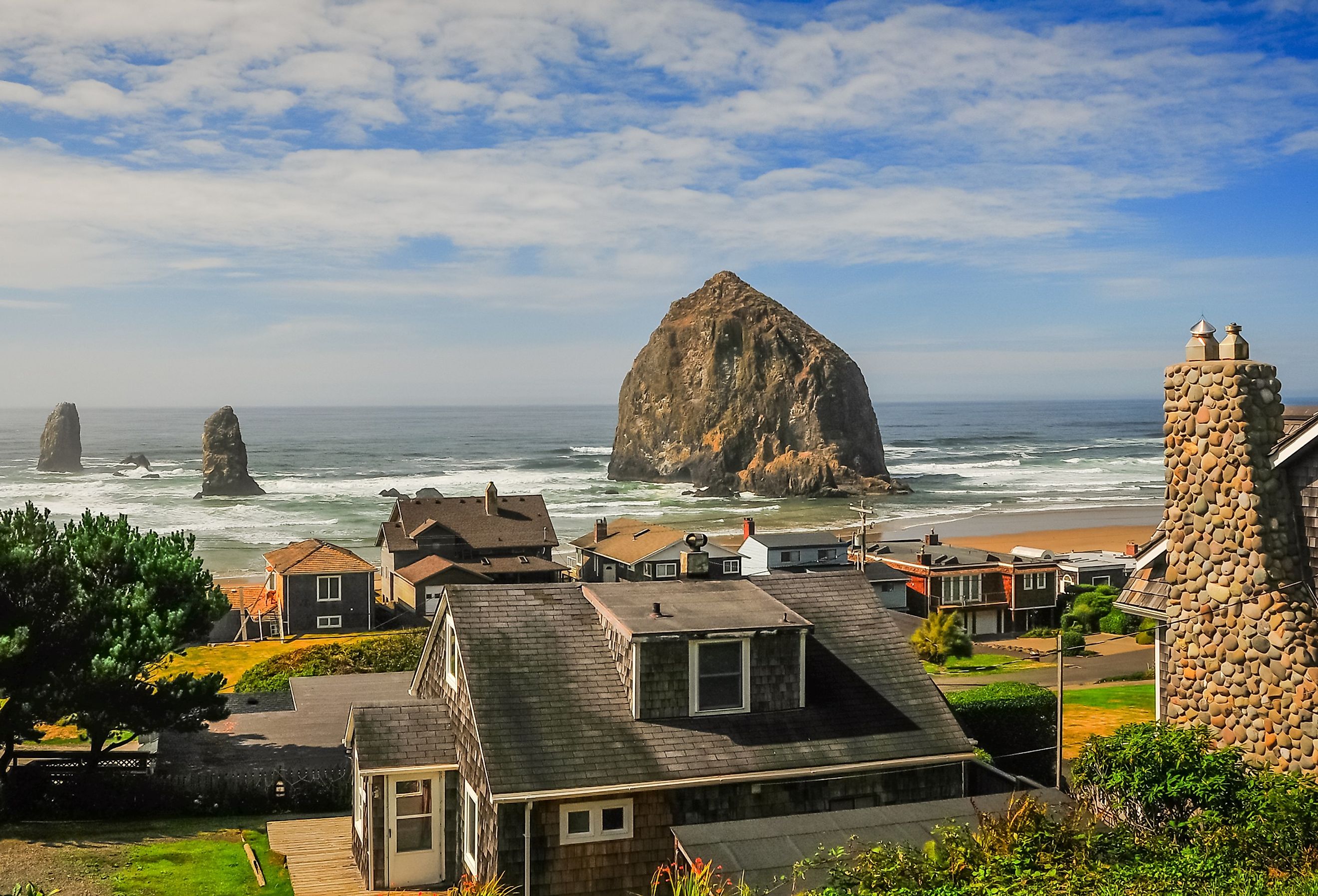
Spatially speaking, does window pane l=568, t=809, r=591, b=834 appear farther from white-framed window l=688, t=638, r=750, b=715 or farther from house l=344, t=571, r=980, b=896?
white-framed window l=688, t=638, r=750, b=715

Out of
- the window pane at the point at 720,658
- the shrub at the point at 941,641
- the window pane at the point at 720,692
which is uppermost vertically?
the window pane at the point at 720,658

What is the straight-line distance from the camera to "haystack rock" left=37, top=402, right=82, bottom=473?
16175 centimetres

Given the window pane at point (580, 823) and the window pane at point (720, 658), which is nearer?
the window pane at point (580, 823)

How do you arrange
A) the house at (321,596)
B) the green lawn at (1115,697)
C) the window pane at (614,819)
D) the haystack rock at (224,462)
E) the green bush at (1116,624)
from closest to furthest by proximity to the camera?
the window pane at (614,819) → the green lawn at (1115,697) → the green bush at (1116,624) → the house at (321,596) → the haystack rock at (224,462)

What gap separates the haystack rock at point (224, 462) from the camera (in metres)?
124

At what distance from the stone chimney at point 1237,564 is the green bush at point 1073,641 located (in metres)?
29.6

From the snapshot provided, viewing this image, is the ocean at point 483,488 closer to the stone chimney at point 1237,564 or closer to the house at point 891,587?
the house at point 891,587

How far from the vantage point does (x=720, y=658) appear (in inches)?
701

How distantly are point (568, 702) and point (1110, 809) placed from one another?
8.11 m

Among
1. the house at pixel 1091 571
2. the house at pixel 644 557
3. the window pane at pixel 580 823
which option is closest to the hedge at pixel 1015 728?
the window pane at pixel 580 823

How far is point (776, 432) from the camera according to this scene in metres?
138

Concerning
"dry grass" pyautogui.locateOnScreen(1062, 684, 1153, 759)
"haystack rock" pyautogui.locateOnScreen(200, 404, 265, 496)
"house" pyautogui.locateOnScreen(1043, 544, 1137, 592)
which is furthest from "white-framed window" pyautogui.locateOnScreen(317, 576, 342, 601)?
"haystack rock" pyautogui.locateOnScreen(200, 404, 265, 496)

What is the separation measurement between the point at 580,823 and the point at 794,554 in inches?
1773

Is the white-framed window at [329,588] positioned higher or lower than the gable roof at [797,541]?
lower
